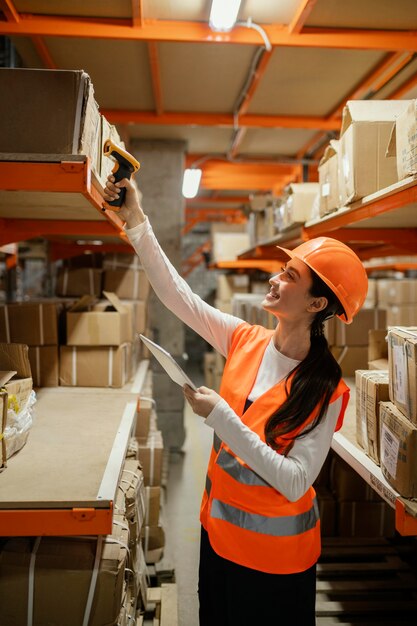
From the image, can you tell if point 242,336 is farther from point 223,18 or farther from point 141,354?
point 141,354

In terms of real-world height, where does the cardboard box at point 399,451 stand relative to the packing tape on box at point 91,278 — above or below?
below

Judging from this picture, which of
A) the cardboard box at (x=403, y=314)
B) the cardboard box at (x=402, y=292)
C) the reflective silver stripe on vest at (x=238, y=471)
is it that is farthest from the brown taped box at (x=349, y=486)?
the cardboard box at (x=402, y=292)

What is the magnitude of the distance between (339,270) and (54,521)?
1.33 meters

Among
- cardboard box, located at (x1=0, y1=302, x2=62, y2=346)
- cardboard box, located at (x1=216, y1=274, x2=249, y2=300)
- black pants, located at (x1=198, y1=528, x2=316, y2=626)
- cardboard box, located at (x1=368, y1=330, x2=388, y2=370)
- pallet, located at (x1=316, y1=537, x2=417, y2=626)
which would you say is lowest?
pallet, located at (x1=316, y1=537, x2=417, y2=626)

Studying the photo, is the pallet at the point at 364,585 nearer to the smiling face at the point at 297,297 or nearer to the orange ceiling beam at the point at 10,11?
the smiling face at the point at 297,297

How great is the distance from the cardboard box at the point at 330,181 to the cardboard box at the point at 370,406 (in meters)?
1.14

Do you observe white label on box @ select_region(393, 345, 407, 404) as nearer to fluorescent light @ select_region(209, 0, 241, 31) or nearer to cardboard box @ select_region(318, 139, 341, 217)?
cardboard box @ select_region(318, 139, 341, 217)

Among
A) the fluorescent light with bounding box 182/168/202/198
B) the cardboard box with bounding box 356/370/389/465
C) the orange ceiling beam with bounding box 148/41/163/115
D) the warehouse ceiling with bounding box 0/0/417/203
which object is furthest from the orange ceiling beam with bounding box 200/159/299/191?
the cardboard box with bounding box 356/370/389/465

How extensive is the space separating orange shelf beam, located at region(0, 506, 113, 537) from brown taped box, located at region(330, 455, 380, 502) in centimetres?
235

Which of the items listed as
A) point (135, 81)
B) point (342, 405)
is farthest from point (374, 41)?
point (342, 405)

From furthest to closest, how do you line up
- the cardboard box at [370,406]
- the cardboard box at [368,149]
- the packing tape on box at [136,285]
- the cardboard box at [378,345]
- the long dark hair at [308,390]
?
the packing tape on box at [136,285], the cardboard box at [378,345], the cardboard box at [368,149], the cardboard box at [370,406], the long dark hair at [308,390]

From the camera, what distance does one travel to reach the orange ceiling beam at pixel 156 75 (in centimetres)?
407

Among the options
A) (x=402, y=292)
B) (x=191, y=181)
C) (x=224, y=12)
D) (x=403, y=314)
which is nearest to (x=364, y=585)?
(x=224, y=12)

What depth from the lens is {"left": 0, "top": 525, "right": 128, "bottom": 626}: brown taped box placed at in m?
1.85
